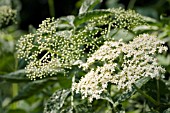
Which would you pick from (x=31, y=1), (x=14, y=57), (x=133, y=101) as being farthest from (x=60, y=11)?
(x=133, y=101)

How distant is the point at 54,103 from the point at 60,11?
11.9 ft

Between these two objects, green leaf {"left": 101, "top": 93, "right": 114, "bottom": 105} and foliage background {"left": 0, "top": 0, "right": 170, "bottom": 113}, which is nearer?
green leaf {"left": 101, "top": 93, "right": 114, "bottom": 105}

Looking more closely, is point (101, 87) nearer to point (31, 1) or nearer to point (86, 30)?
point (86, 30)

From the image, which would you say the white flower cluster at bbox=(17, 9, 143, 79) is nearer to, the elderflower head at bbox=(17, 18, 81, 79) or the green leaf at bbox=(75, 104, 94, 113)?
the elderflower head at bbox=(17, 18, 81, 79)

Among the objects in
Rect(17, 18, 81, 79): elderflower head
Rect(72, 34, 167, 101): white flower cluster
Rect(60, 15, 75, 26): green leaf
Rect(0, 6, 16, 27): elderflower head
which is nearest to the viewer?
Rect(72, 34, 167, 101): white flower cluster

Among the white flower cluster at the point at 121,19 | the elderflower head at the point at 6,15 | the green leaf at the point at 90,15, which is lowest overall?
the white flower cluster at the point at 121,19

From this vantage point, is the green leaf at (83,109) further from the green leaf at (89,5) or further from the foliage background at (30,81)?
the green leaf at (89,5)

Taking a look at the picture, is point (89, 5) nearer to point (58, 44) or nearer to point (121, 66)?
point (58, 44)

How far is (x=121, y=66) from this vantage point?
1.25m

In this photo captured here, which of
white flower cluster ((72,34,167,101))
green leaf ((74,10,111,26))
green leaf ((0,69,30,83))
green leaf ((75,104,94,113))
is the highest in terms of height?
green leaf ((74,10,111,26))

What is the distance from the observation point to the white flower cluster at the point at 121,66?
1221 mm

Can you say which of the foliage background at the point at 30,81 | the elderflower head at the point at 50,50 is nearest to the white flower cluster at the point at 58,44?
the elderflower head at the point at 50,50

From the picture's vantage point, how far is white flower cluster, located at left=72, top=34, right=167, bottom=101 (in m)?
1.22

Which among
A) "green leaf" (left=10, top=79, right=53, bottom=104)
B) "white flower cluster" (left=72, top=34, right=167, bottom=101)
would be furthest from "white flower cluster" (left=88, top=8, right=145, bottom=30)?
"green leaf" (left=10, top=79, right=53, bottom=104)
